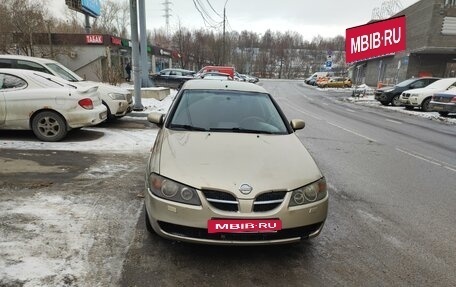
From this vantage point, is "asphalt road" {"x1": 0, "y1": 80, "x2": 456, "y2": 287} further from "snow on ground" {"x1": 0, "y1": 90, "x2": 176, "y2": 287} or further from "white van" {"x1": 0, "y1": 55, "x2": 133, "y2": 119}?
"white van" {"x1": 0, "y1": 55, "x2": 133, "y2": 119}

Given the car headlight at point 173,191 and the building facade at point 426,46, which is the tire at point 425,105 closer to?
the building facade at point 426,46

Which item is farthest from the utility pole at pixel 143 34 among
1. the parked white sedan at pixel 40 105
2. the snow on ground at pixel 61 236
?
the snow on ground at pixel 61 236

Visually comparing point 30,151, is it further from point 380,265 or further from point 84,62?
point 84,62

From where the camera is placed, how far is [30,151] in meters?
6.84

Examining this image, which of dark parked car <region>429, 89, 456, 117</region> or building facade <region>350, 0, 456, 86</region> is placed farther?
building facade <region>350, 0, 456, 86</region>

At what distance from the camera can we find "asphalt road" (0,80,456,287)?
314 cm

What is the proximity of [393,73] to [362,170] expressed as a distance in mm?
37244

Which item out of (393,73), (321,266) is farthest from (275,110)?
(393,73)

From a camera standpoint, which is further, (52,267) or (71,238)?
(71,238)

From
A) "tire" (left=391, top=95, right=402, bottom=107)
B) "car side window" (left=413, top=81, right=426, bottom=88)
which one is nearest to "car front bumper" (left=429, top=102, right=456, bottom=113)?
"car side window" (left=413, top=81, right=426, bottom=88)

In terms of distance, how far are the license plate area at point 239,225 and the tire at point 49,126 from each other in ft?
19.1

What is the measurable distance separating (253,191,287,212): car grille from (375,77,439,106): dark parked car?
21.3 meters

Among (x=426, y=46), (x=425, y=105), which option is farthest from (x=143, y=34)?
(x=426, y=46)

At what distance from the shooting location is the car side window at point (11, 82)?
7.45m
